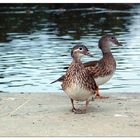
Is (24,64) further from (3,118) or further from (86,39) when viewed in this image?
(3,118)

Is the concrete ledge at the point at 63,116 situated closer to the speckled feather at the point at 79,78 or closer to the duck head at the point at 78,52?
the speckled feather at the point at 79,78

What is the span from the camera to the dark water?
47.9 ft

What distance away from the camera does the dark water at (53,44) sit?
14.6 meters

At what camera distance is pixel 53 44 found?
23.8 m

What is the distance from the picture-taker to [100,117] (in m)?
8.59

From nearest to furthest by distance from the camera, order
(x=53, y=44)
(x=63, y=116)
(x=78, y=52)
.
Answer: (x=63, y=116), (x=78, y=52), (x=53, y=44)

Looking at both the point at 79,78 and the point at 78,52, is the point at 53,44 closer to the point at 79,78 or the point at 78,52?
the point at 78,52

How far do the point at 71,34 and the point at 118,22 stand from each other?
6.18 meters

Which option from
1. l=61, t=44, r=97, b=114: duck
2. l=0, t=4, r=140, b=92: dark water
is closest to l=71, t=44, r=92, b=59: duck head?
l=61, t=44, r=97, b=114: duck

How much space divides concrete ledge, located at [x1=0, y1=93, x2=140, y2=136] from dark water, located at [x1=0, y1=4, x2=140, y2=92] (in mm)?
2917

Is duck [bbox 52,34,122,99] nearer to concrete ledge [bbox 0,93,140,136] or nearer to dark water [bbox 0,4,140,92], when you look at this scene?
concrete ledge [bbox 0,93,140,136]

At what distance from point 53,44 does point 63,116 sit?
1518cm

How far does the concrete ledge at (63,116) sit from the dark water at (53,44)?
2.92 metres

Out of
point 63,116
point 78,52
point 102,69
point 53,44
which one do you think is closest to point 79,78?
point 78,52
